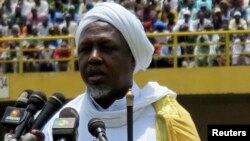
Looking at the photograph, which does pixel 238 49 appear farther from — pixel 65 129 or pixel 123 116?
pixel 65 129

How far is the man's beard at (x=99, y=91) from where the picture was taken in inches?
186

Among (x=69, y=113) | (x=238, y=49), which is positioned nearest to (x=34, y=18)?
(x=238, y=49)

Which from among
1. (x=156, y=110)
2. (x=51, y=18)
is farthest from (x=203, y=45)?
(x=156, y=110)

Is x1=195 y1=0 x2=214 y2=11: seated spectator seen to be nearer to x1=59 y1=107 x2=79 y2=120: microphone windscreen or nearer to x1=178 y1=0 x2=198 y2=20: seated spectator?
x1=178 y1=0 x2=198 y2=20: seated spectator

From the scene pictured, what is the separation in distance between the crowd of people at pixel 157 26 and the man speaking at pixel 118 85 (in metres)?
13.1

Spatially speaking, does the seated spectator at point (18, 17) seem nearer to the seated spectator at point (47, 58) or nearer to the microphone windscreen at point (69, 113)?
the seated spectator at point (47, 58)

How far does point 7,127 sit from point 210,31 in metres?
13.8

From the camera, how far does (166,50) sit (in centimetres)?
1884

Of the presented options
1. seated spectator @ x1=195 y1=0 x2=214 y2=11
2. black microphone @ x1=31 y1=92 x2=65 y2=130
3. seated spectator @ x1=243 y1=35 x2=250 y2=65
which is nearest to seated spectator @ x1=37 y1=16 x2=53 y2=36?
seated spectator @ x1=195 y1=0 x2=214 y2=11

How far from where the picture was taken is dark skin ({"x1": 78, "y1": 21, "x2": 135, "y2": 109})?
4.67 meters

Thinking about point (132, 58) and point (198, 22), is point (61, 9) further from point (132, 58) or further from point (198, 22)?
point (132, 58)

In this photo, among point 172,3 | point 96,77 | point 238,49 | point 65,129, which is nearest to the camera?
Result: point 65,129

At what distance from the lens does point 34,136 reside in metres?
4.16

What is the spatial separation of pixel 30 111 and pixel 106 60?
1.24ft
